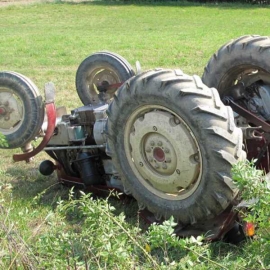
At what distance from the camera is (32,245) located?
11.7ft

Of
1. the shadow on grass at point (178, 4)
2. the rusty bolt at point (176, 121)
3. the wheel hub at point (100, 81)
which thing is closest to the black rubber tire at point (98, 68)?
the wheel hub at point (100, 81)

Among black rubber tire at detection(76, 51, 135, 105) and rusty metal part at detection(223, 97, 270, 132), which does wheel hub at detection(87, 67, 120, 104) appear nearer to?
black rubber tire at detection(76, 51, 135, 105)

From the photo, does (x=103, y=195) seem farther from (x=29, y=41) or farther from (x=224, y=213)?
(x=29, y=41)

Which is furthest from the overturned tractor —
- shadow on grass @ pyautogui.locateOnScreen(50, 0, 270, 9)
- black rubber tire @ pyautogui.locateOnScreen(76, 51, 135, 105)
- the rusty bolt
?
shadow on grass @ pyautogui.locateOnScreen(50, 0, 270, 9)

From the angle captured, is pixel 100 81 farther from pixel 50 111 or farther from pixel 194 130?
pixel 194 130

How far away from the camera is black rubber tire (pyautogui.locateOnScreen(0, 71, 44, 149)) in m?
5.42

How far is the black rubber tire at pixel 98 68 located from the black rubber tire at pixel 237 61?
1162 mm

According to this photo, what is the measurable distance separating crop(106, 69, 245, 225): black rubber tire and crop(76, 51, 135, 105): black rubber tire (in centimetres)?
170

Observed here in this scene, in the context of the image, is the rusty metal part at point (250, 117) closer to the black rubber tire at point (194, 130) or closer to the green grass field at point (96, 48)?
the black rubber tire at point (194, 130)

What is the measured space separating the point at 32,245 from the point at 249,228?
1.47 m

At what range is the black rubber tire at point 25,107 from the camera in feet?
17.8

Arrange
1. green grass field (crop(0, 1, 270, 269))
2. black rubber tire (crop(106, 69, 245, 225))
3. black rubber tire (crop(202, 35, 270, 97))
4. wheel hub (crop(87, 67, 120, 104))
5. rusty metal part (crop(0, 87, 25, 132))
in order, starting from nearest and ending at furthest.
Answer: green grass field (crop(0, 1, 270, 269))
black rubber tire (crop(106, 69, 245, 225))
black rubber tire (crop(202, 35, 270, 97))
rusty metal part (crop(0, 87, 25, 132))
wheel hub (crop(87, 67, 120, 104))

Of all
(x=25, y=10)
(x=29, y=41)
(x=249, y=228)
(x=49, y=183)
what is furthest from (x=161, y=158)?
(x=25, y=10)

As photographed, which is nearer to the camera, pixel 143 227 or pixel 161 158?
pixel 161 158
